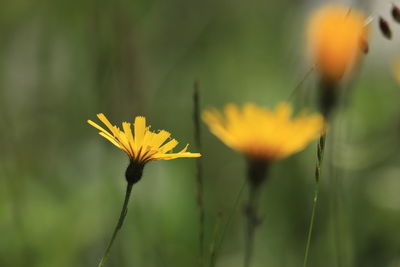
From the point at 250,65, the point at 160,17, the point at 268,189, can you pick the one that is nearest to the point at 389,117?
the point at 268,189

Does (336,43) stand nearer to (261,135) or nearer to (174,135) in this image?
(261,135)

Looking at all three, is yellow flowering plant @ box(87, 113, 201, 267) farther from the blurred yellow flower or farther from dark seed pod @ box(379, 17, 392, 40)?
dark seed pod @ box(379, 17, 392, 40)

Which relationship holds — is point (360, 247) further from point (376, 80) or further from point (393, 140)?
point (376, 80)

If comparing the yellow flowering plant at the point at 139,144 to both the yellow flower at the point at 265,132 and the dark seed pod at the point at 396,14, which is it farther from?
the dark seed pod at the point at 396,14

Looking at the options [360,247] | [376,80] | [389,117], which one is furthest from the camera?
[376,80]

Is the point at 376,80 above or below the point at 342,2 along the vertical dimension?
below

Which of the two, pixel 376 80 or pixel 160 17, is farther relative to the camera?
pixel 160 17

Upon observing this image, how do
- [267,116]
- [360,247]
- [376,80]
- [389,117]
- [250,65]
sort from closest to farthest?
[267,116] < [360,247] < [389,117] < [376,80] < [250,65]

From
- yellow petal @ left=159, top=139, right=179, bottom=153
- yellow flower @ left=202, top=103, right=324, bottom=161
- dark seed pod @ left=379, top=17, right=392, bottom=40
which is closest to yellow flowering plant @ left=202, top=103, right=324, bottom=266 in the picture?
yellow flower @ left=202, top=103, right=324, bottom=161
